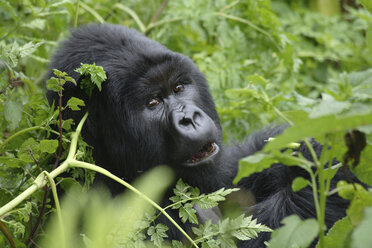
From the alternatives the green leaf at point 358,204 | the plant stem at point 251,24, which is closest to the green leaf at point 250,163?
the green leaf at point 358,204

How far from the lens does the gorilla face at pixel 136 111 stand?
7.31ft

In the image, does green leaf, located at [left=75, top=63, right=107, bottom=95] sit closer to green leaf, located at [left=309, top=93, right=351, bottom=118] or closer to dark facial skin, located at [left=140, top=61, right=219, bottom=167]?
dark facial skin, located at [left=140, top=61, right=219, bottom=167]

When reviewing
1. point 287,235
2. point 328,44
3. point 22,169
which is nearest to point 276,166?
point 22,169

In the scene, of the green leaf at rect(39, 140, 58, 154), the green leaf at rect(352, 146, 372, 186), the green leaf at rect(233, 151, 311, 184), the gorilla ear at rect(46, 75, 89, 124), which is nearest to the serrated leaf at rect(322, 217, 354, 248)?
the green leaf at rect(352, 146, 372, 186)

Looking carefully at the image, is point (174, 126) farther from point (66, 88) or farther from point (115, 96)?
point (66, 88)

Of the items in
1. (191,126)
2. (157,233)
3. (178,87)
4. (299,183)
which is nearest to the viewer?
(299,183)

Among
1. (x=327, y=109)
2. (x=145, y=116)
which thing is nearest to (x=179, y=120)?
(x=145, y=116)

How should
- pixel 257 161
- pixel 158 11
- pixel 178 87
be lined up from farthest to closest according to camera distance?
pixel 158 11
pixel 178 87
pixel 257 161

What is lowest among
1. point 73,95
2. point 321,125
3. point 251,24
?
point 251,24

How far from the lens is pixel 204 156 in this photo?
2258 mm

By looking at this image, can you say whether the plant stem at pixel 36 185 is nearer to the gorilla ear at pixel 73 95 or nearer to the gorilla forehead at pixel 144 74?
the gorilla ear at pixel 73 95

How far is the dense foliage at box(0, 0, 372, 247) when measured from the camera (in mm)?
1120

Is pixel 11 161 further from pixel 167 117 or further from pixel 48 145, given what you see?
pixel 167 117

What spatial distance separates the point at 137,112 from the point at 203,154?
0.38 m
